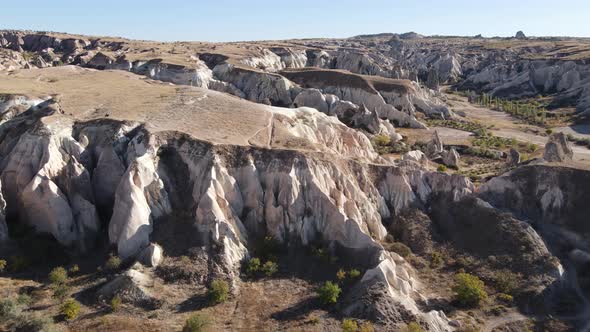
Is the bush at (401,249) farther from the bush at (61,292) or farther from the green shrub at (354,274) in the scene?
the bush at (61,292)

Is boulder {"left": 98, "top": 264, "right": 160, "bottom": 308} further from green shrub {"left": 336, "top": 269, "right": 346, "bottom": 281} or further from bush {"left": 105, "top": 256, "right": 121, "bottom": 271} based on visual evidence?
green shrub {"left": 336, "top": 269, "right": 346, "bottom": 281}

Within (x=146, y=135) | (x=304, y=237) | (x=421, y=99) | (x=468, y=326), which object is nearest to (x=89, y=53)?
(x=421, y=99)

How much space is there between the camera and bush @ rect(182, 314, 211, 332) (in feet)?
71.7

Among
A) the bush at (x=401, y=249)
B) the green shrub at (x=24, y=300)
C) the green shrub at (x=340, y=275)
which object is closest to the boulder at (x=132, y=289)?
the green shrub at (x=24, y=300)

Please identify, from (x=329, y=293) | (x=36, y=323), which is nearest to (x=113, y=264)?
(x=36, y=323)

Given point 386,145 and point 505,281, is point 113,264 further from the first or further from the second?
point 386,145

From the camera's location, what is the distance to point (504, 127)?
267 feet

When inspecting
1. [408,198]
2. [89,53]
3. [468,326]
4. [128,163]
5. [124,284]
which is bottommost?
[468,326]

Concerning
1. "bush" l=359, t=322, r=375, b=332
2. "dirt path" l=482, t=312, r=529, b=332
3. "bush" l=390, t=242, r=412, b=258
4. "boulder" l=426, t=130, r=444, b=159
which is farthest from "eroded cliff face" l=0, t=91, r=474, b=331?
"boulder" l=426, t=130, r=444, b=159

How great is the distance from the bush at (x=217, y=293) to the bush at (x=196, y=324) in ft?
6.80

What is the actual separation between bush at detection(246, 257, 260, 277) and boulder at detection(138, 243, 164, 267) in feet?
16.4

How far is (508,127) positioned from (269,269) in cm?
6859

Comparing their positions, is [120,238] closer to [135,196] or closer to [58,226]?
[135,196]

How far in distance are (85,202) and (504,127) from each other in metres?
72.7
